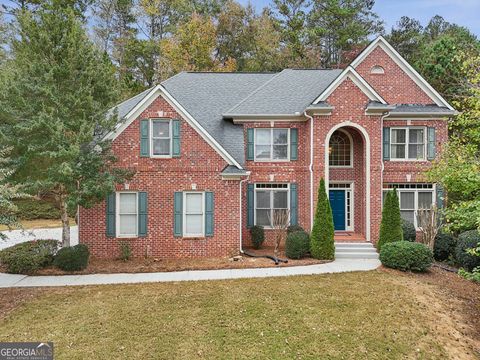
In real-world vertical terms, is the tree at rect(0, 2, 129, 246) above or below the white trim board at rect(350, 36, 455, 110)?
below

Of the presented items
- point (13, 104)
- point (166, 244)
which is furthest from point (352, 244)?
point (13, 104)

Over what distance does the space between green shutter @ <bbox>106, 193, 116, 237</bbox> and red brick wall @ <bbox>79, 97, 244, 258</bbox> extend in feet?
0.75

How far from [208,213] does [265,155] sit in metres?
4.38

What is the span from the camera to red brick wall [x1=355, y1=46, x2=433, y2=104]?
15945mm

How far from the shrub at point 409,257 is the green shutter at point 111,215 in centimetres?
1053

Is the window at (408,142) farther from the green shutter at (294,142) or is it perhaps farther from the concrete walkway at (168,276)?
the concrete walkway at (168,276)

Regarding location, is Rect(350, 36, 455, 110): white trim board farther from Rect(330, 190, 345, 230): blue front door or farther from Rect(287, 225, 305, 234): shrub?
Rect(287, 225, 305, 234): shrub

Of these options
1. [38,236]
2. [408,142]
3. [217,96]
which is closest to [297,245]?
[408,142]

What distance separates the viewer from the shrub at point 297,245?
12531 mm

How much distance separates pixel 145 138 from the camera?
502 inches

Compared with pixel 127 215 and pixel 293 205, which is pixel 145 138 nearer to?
pixel 127 215

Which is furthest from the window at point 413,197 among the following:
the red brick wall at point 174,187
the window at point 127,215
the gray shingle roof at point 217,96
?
the window at point 127,215

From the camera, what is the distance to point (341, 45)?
34.9 m

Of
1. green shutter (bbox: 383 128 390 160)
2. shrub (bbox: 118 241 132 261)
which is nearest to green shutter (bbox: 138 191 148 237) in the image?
shrub (bbox: 118 241 132 261)
